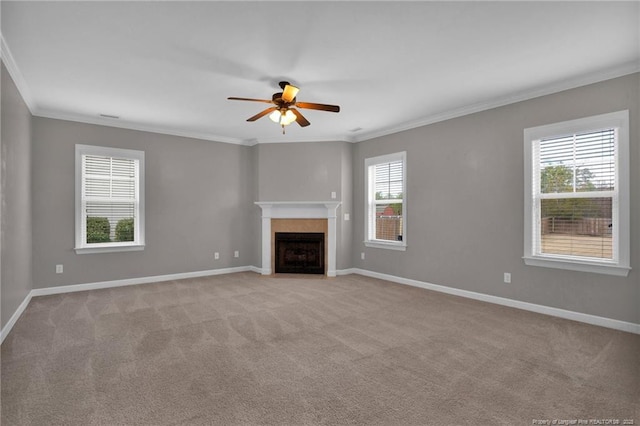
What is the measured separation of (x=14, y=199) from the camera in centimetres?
361

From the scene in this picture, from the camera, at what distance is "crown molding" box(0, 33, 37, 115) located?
2924mm

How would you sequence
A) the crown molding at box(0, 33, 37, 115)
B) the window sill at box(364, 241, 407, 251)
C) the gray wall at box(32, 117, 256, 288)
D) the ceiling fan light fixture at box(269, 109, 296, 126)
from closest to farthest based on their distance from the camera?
the crown molding at box(0, 33, 37, 115)
the ceiling fan light fixture at box(269, 109, 296, 126)
the gray wall at box(32, 117, 256, 288)
the window sill at box(364, 241, 407, 251)

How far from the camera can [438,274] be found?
16.7 feet

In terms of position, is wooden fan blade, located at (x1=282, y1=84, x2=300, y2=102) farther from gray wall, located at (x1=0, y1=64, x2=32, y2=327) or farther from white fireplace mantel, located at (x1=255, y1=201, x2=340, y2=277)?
white fireplace mantel, located at (x1=255, y1=201, x2=340, y2=277)

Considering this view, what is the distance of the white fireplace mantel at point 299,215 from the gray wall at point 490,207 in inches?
35.4

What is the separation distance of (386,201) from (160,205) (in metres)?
3.97

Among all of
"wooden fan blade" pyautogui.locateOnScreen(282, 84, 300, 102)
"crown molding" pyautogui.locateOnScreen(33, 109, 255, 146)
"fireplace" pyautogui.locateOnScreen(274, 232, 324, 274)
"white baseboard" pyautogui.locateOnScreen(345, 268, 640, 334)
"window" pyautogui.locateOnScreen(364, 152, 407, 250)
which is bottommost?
"white baseboard" pyautogui.locateOnScreen(345, 268, 640, 334)

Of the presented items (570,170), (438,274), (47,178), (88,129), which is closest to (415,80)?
(570,170)

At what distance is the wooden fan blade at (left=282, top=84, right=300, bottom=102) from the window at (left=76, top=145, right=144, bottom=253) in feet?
11.0

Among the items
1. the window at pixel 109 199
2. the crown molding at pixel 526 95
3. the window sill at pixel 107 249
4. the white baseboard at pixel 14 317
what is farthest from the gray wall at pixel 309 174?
the white baseboard at pixel 14 317

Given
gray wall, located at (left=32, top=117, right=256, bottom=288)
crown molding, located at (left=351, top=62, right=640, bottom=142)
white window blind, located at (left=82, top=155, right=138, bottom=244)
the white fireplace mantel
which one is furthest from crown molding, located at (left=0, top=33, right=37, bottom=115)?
crown molding, located at (left=351, top=62, right=640, bottom=142)

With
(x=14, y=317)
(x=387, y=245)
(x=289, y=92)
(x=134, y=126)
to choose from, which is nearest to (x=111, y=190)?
(x=134, y=126)

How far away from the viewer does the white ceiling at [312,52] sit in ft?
8.05

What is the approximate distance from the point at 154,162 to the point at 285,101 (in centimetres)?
327
